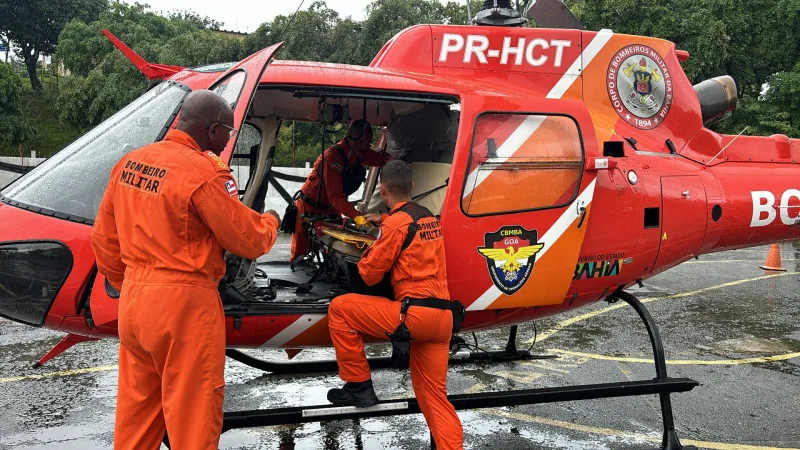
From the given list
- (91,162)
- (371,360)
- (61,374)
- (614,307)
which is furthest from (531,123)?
(614,307)

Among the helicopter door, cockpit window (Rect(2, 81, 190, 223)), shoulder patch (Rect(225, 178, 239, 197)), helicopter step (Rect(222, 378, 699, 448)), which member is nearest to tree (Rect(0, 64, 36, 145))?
Result: cockpit window (Rect(2, 81, 190, 223))

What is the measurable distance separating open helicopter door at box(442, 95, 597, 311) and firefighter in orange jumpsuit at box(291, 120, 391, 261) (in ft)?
5.44

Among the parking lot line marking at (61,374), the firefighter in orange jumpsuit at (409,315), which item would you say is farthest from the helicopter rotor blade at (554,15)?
the parking lot line marking at (61,374)

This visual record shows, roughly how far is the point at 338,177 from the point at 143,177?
2.79 metres

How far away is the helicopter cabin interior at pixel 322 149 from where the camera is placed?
3.78m

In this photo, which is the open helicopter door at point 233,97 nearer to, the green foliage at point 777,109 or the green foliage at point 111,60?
the green foliage at point 777,109

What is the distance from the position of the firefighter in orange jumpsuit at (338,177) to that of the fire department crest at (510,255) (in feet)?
5.70

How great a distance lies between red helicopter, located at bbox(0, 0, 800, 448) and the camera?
3.45 m

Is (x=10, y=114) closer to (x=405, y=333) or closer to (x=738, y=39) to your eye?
(x=738, y=39)

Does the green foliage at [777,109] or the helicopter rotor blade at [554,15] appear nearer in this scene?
the helicopter rotor blade at [554,15]

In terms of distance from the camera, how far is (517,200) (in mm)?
4012

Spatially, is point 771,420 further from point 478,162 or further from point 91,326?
point 91,326

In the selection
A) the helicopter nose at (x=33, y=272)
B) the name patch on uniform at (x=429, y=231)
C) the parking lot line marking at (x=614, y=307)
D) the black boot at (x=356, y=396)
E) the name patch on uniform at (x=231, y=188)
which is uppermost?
the name patch on uniform at (x=231, y=188)

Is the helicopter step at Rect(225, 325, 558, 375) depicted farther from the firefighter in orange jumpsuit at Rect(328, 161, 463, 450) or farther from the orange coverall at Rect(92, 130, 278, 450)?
the orange coverall at Rect(92, 130, 278, 450)
